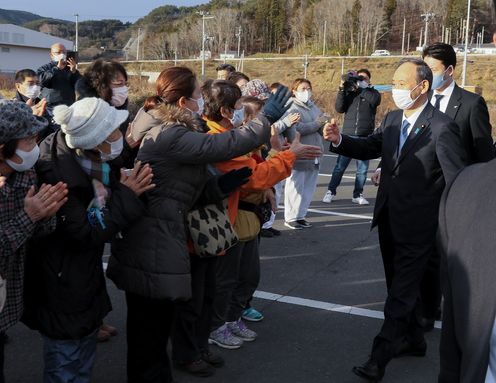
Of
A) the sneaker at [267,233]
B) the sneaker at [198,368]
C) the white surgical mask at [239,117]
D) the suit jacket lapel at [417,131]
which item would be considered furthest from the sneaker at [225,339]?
the sneaker at [267,233]

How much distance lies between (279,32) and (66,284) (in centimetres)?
11922

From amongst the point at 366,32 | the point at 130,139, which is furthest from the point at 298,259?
the point at 366,32

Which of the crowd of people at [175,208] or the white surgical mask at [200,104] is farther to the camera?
the white surgical mask at [200,104]

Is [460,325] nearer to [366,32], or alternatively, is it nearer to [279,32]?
[366,32]

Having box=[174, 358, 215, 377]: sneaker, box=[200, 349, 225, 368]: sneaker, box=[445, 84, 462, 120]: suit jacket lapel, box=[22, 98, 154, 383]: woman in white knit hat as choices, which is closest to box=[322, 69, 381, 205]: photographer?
box=[445, 84, 462, 120]: suit jacket lapel

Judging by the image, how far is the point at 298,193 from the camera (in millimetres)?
7348

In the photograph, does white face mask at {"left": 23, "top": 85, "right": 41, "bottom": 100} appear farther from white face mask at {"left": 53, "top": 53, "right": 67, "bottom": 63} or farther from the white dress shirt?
the white dress shirt

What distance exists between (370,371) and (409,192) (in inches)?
44.6

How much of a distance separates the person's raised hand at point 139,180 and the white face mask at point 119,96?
1383 millimetres

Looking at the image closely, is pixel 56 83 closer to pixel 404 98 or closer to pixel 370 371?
pixel 404 98

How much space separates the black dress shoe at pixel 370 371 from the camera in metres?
3.51

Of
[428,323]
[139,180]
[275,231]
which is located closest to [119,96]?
[139,180]

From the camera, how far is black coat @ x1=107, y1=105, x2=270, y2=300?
3020mm

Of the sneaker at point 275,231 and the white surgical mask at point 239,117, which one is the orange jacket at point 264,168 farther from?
the sneaker at point 275,231
